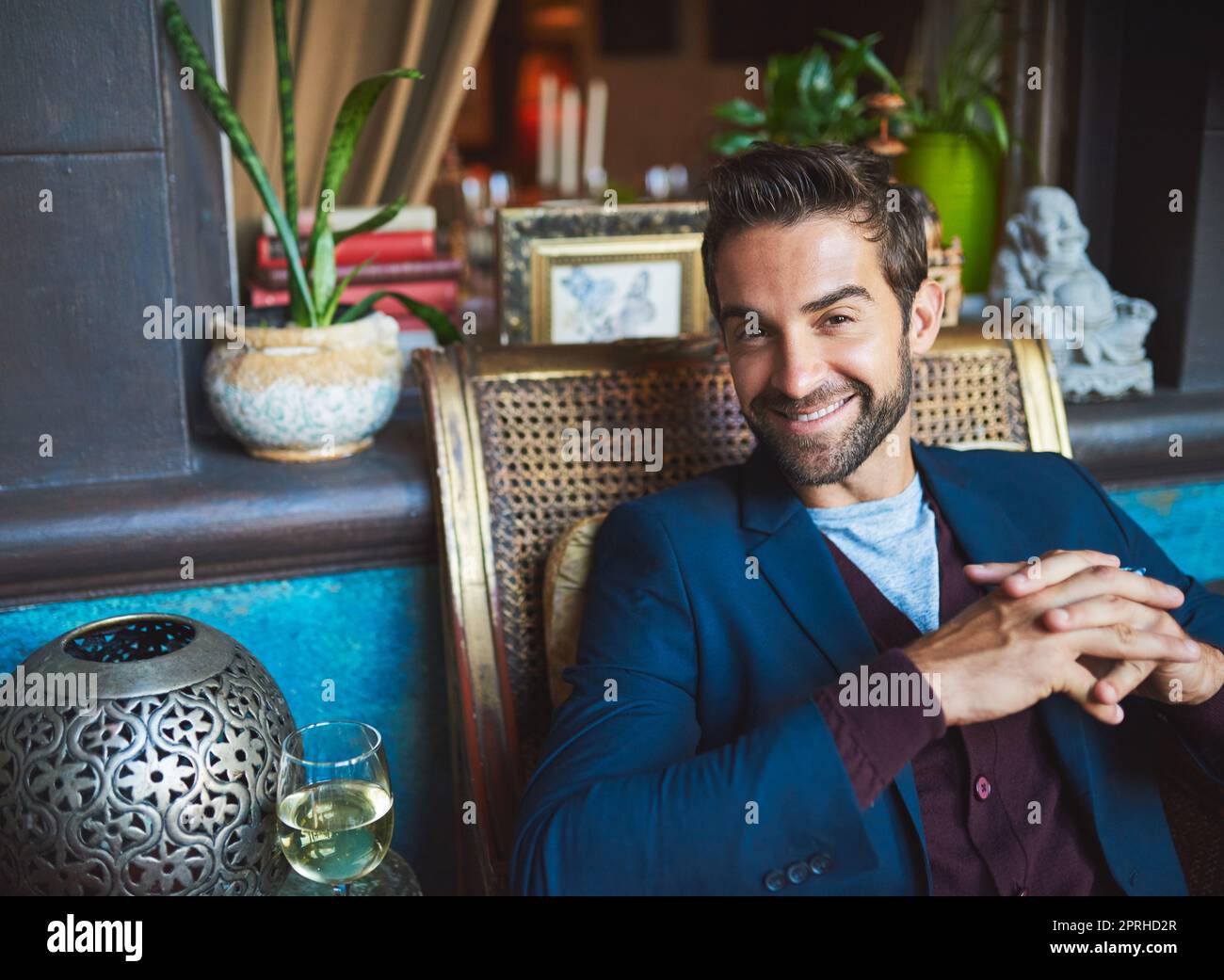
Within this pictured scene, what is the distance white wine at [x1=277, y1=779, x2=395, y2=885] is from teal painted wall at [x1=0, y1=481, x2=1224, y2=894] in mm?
555

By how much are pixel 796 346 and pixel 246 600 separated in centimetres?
90

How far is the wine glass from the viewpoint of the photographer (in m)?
1.34

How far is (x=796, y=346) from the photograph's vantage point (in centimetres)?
151

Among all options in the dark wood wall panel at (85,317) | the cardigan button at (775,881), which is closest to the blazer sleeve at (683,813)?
the cardigan button at (775,881)

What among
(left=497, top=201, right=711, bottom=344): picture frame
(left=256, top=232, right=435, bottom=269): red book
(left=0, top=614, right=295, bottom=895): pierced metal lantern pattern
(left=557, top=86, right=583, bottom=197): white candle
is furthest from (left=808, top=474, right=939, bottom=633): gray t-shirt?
(left=557, top=86, right=583, bottom=197): white candle

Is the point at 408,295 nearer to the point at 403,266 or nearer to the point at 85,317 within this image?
the point at 403,266

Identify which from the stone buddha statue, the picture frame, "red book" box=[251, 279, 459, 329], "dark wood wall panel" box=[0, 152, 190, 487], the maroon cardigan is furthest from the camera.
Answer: "red book" box=[251, 279, 459, 329]

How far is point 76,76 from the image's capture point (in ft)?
5.52

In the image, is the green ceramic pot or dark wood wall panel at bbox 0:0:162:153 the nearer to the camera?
dark wood wall panel at bbox 0:0:162:153

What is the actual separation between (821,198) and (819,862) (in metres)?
0.76

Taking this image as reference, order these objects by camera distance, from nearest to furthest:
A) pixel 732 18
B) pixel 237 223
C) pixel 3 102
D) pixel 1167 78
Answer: pixel 3 102, pixel 1167 78, pixel 237 223, pixel 732 18

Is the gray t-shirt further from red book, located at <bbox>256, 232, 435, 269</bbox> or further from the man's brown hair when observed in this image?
red book, located at <bbox>256, 232, 435, 269</bbox>
